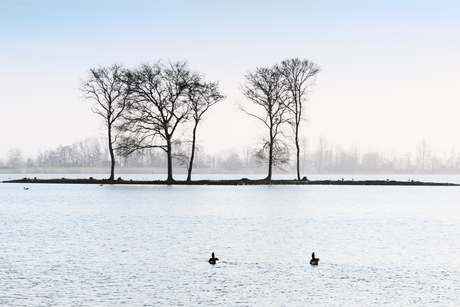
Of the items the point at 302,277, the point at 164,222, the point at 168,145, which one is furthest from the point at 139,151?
the point at 302,277

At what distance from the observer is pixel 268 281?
17844 mm

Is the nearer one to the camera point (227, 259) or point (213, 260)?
point (213, 260)

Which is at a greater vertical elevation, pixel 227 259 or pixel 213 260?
pixel 213 260

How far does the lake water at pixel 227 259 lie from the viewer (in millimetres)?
15883

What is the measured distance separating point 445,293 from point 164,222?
2157 cm

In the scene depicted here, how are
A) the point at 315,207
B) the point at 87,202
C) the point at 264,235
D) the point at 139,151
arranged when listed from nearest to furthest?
the point at 264,235
the point at 315,207
the point at 87,202
the point at 139,151

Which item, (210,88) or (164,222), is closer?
(164,222)

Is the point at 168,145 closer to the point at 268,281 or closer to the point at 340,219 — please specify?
the point at 340,219

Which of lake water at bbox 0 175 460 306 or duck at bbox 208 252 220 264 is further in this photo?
duck at bbox 208 252 220 264

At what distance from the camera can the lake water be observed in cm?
1588

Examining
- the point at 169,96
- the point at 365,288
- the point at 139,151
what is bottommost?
the point at 365,288

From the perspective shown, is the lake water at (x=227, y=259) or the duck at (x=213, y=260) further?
the duck at (x=213, y=260)

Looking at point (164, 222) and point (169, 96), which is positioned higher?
point (169, 96)

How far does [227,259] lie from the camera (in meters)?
21.7
